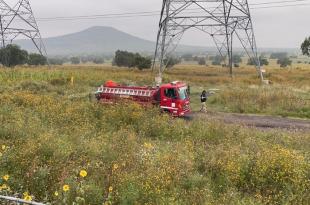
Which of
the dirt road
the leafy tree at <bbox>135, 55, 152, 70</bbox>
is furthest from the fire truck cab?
the leafy tree at <bbox>135, 55, 152, 70</bbox>

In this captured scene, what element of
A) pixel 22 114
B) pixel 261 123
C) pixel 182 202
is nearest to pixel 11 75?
pixel 22 114

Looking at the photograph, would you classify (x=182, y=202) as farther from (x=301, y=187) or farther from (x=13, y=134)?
(x=13, y=134)

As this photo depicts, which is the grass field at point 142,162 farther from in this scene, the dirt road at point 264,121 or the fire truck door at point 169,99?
the dirt road at point 264,121

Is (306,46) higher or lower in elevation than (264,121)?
higher

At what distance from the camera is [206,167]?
10047 mm

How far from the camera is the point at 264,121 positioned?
2089 centimetres

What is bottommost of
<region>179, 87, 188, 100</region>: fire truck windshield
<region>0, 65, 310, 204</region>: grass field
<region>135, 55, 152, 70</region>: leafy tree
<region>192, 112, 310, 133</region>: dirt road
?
<region>192, 112, 310, 133</region>: dirt road

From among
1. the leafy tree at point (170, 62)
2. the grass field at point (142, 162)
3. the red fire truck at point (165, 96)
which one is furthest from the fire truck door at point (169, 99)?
the leafy tree at point (170, 62)

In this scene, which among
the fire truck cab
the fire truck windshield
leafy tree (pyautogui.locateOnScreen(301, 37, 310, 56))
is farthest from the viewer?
leafy tree (pyautogui.locateOnScreen(301, 37, 310, 56))

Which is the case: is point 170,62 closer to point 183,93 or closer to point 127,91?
point 127,91

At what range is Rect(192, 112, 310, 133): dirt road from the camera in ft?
63.5

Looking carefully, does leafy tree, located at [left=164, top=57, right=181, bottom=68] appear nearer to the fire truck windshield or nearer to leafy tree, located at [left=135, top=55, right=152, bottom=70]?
leafy tree, located at [left=135, top=55, right=152, bottom=70]

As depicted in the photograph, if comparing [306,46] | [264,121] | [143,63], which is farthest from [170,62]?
[264,121]

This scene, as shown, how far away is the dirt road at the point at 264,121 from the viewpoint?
1934 cm
